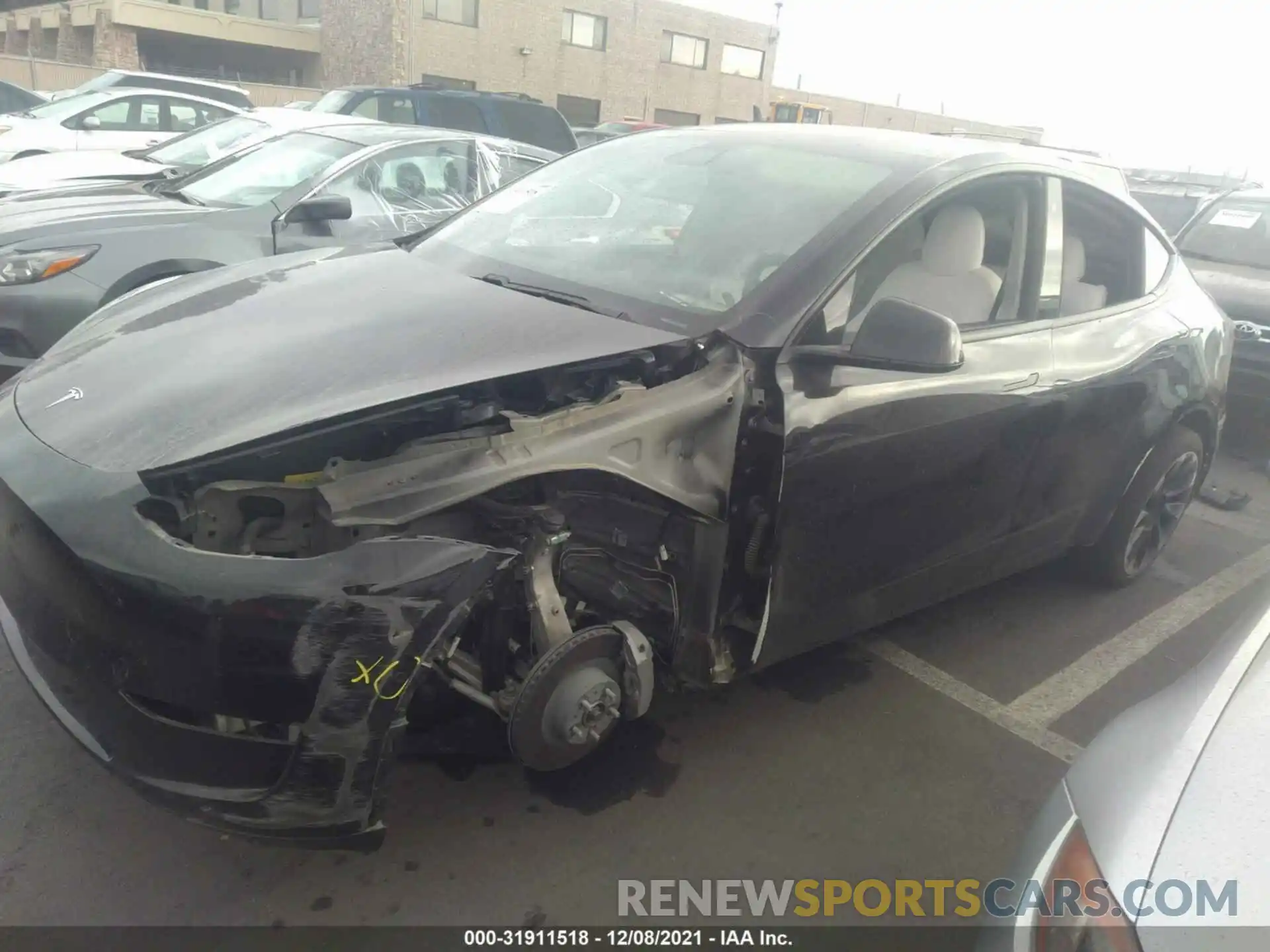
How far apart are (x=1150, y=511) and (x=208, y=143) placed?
7.58 meters

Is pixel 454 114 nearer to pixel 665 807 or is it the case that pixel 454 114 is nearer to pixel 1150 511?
pixel 1150 511

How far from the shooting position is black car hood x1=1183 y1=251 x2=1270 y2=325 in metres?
6.22

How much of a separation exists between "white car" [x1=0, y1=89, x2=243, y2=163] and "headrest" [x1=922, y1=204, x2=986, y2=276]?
391 inches

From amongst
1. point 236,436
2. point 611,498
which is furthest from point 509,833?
point 236,436

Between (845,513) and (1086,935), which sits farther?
(845,513)

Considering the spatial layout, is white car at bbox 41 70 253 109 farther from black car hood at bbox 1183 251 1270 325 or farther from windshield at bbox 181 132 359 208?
black car hood at bbox 1183 251 1270 325

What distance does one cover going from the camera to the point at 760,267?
2.65m

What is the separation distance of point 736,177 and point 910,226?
62 centimetres

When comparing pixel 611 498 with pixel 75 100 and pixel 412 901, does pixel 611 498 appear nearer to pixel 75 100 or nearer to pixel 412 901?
pixel 412 901

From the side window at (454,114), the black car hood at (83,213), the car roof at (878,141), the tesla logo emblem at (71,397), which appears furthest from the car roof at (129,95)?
the tesla logo emblem at (71,397)

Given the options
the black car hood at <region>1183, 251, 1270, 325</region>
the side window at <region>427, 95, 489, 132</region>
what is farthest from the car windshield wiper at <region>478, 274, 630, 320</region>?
the side window at <region>427, 95, 489, 132</region>

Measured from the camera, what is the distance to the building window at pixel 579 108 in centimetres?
3453

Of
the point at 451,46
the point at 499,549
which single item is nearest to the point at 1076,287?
the point at 499,549

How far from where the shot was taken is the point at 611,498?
2.46 m
